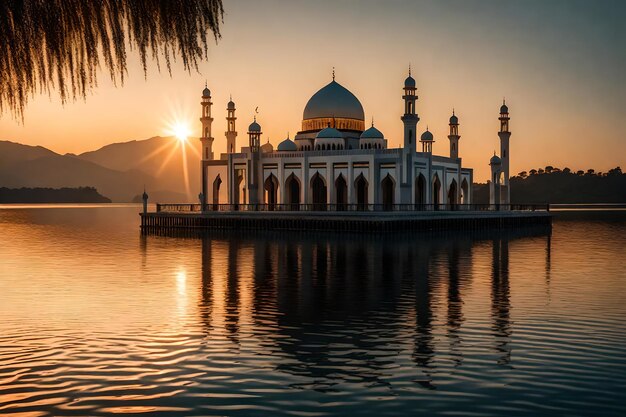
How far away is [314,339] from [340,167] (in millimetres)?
52302

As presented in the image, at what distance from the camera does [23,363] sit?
15281mm

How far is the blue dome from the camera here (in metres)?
79.1

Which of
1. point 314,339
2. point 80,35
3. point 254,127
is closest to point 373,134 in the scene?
point 254,127

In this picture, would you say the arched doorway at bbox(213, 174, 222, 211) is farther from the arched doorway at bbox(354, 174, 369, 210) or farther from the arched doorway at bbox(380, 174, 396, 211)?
the arched doorway at bbox(380, 174, 396, 211)

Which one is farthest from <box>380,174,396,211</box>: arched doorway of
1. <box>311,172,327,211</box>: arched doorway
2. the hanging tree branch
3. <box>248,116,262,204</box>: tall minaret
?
the hanging tree branch

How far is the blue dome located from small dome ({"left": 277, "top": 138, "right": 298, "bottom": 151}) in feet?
13.8

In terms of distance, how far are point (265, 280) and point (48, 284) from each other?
9.71 m

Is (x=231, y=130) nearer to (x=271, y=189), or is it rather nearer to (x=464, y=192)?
(x=271, y=189)

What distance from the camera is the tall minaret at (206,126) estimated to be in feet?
267

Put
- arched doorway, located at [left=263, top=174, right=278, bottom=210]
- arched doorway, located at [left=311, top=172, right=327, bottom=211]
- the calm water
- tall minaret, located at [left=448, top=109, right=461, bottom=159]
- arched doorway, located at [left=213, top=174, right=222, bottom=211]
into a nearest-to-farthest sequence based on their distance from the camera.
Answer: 1. the calm water
2. arched doorway, located at [left=311, top=172, right=327, bottom=211]
3. arched doorway, located at [left=263, top=174, right=278, bottom=210]
4. arched doorway, located at [left=213, top=174, right=222, bottom=211]
5. tall minaret, located at [left=448, top=109, right=461, bottom=159]

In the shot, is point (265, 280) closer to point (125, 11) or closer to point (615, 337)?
point (615, 337)

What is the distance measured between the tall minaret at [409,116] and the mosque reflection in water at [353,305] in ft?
67.2

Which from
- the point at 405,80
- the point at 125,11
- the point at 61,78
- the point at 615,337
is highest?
the point at 405,80

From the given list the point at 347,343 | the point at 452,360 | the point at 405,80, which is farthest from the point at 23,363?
the point at 405,80
